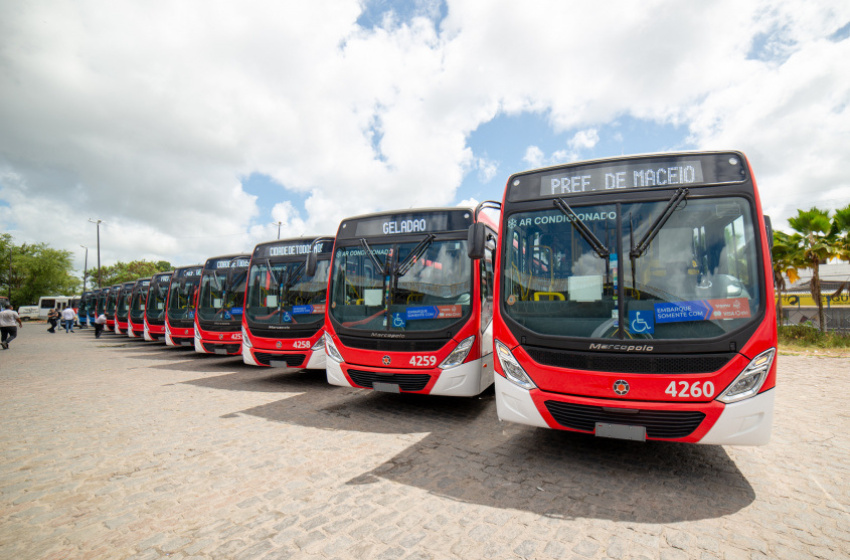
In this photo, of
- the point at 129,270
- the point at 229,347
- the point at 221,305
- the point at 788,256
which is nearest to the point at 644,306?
the point at 229,347

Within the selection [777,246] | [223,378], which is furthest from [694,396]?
[777,246]

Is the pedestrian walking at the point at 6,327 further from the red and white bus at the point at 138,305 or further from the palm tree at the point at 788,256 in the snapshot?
the palm tree at the point at 788,256

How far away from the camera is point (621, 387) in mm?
3871

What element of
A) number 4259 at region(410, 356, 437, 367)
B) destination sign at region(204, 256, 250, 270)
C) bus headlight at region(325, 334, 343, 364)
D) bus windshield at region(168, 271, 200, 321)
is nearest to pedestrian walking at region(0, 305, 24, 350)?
bus windshield at region(168, 271, 200, 321)

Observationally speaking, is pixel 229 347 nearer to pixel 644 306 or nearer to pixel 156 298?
pixel 156 298

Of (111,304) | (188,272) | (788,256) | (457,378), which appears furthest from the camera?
(111,304)

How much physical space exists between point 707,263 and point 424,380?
12.0 ft

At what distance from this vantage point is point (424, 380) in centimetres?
604

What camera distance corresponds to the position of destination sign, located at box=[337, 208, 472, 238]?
647cm

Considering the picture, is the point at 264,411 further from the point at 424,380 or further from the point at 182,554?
the point at 182,554

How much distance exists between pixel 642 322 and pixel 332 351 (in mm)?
4514

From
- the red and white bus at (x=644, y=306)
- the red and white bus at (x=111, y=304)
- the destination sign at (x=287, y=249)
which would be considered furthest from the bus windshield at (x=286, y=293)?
the red and white bus at (x=111, y=304)

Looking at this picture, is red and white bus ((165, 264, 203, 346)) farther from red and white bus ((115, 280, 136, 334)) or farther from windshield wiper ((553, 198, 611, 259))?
windshield wiper ((553, 198, 611, 259))

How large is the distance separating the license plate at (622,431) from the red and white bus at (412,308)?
2.26 metres
